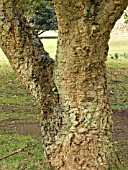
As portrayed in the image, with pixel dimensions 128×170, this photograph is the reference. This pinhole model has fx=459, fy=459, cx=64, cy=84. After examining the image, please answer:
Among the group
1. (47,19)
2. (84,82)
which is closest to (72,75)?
(84,82)

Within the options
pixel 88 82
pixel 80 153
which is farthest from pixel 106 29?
pixel 80 153

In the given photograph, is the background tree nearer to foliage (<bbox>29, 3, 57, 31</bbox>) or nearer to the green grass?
the green grass

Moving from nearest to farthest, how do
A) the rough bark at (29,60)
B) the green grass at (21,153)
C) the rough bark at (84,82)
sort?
the rough bark at (84,82) < the rough bark at (29,60) < the green grass at (21,153)

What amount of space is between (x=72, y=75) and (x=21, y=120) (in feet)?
13.9

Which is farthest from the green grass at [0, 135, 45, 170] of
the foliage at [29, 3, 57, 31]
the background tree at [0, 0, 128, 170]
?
the foliage at [29, 3, 57, 31]

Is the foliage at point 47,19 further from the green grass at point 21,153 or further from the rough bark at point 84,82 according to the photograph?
the rough bark at point 84,82

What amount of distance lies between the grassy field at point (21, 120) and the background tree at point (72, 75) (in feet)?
2.20

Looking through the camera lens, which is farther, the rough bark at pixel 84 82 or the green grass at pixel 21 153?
the green grass at pixel 21 153

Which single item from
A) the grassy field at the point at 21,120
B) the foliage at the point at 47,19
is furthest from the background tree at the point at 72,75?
the foliage at the point at 47,19

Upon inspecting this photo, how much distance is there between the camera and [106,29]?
500 centimetres

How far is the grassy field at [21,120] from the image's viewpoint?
6445mm

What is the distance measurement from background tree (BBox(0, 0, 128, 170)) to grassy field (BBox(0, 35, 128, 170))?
669 mm

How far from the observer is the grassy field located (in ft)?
21.1

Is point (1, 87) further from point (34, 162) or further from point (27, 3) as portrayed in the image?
point (34, 162)
